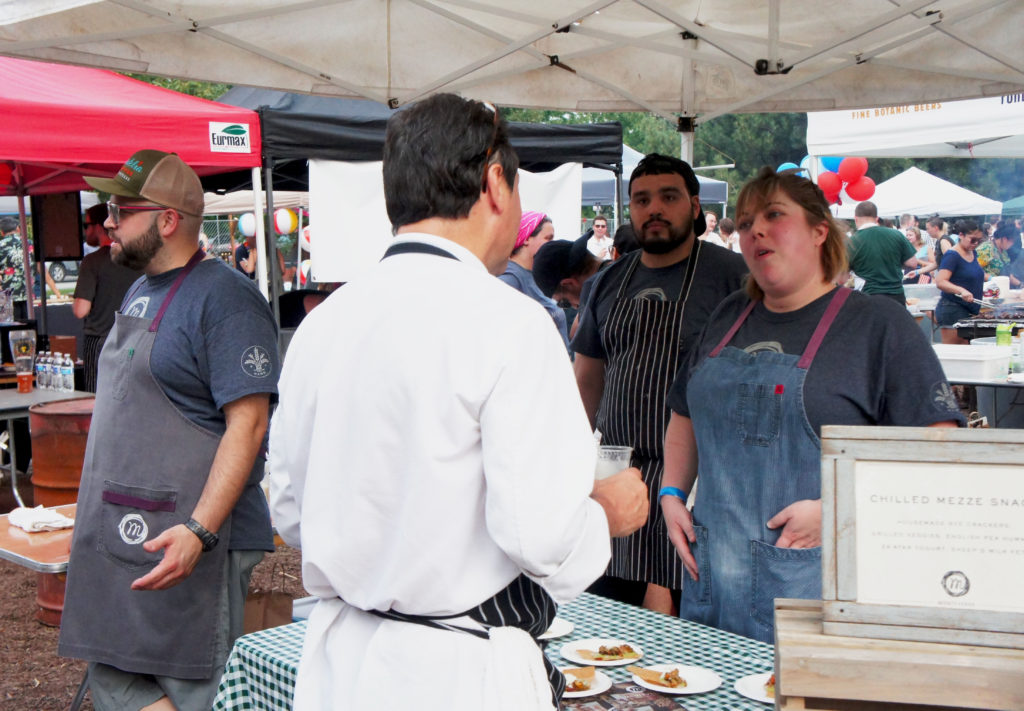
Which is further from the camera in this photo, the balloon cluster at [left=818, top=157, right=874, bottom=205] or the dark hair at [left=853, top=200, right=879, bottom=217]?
the balloon cluster at [left=818, top=157, right=874, bottom=205]

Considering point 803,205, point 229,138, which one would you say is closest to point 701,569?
point 803,205

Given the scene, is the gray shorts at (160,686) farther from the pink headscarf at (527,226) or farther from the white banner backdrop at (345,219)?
the white banner backdrop at (345,219)

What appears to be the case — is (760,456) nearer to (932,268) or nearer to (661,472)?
(661,472)

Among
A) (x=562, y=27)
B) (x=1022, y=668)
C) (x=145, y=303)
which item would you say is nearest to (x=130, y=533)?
(x=145, y=303)

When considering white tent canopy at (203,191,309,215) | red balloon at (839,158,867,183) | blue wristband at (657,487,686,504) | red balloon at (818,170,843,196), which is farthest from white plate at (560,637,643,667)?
white tent canopy at (203,191,309,215)

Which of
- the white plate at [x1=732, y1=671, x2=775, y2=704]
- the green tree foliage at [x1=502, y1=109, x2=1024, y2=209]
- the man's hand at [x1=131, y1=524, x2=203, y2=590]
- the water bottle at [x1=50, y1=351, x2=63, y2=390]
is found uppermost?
the green tree foliage at [x1=502, y1=109, x2=1024, y2=209]

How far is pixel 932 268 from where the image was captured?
14.5 meters

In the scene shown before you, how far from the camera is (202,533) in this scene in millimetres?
2445

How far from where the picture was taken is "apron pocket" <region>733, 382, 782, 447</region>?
217 cm

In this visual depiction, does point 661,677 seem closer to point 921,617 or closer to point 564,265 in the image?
point 921,617

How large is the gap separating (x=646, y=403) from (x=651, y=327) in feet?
0.82

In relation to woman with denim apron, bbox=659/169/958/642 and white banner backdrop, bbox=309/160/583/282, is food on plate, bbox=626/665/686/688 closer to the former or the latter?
woman with denim apron, bbox=659/169/958/642

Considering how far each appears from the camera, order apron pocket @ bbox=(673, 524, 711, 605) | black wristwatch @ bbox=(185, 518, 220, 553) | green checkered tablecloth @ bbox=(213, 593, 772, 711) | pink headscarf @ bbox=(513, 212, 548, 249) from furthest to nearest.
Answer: pink headscarf @ bbox=(513, 212, 548, 249) < black wristwatch @ bbox=(185, 518, 220, 553) < apron pocket @ bbox=(673, 524, 711, 605) < green checkered tablecloth @ bbox=(213, 593, 772, 711)

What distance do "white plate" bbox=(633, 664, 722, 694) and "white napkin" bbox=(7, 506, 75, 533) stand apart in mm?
2173
